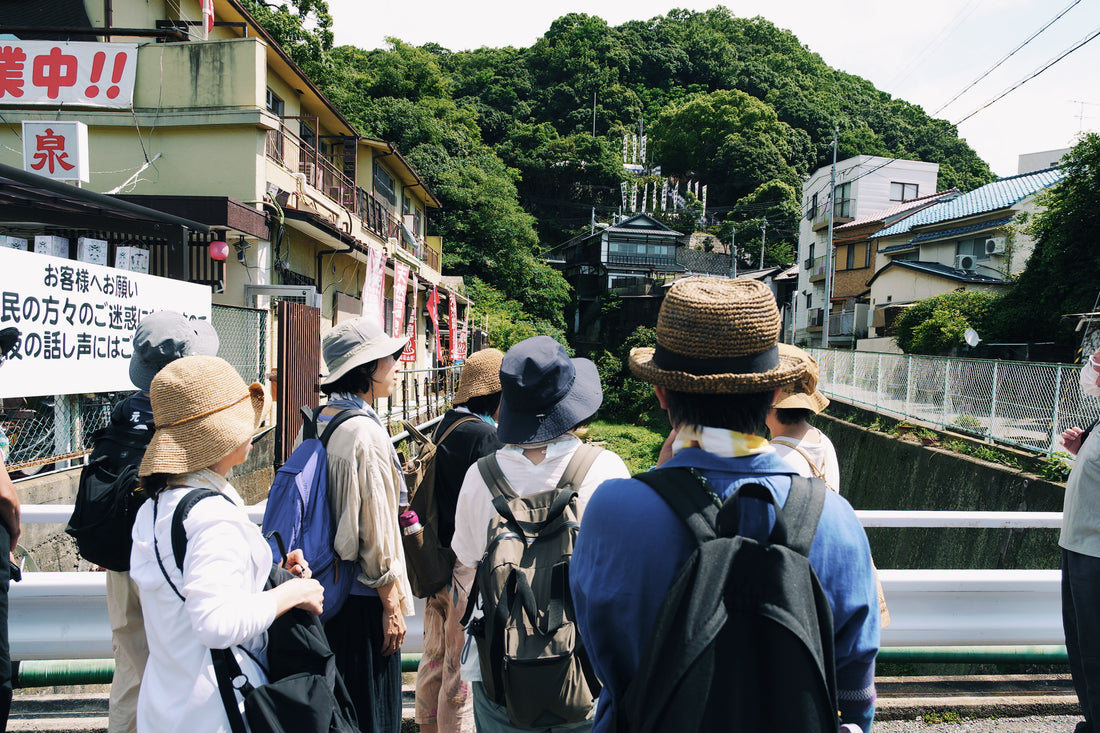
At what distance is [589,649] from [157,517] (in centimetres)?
118

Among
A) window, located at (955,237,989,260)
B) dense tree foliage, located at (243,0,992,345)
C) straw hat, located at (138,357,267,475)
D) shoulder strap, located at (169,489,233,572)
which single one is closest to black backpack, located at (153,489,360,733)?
shoulder strap, located at (169,489,233,572)

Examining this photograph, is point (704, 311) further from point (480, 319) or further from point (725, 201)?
point (725, 201)

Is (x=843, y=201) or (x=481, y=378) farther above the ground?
(x=843, y=201)

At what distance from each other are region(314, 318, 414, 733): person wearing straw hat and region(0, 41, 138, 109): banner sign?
10.4 meters

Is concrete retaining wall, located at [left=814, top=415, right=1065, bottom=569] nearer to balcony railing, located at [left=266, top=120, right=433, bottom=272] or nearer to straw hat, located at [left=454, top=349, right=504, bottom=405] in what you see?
straw hat, located at [left=454, top=349, right=504, bottom=405]

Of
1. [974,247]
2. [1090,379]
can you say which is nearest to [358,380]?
[1090,379]

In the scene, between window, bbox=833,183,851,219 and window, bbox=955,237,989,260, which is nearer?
window, bbox=955,237,989,260

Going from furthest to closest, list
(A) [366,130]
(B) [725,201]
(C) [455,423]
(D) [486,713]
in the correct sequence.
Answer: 1. (B) [725,201]
2. (A) [366,130]
3. (C) [455,423]
4. (D) [486,713]

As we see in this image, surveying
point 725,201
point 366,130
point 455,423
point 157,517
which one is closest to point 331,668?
point 157,517

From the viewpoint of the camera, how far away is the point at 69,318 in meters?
4.72

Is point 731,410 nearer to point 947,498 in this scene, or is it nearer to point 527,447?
point 527,447

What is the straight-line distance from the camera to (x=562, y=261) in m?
43.2

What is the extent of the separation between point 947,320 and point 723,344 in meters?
19.2

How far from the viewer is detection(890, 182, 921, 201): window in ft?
110
